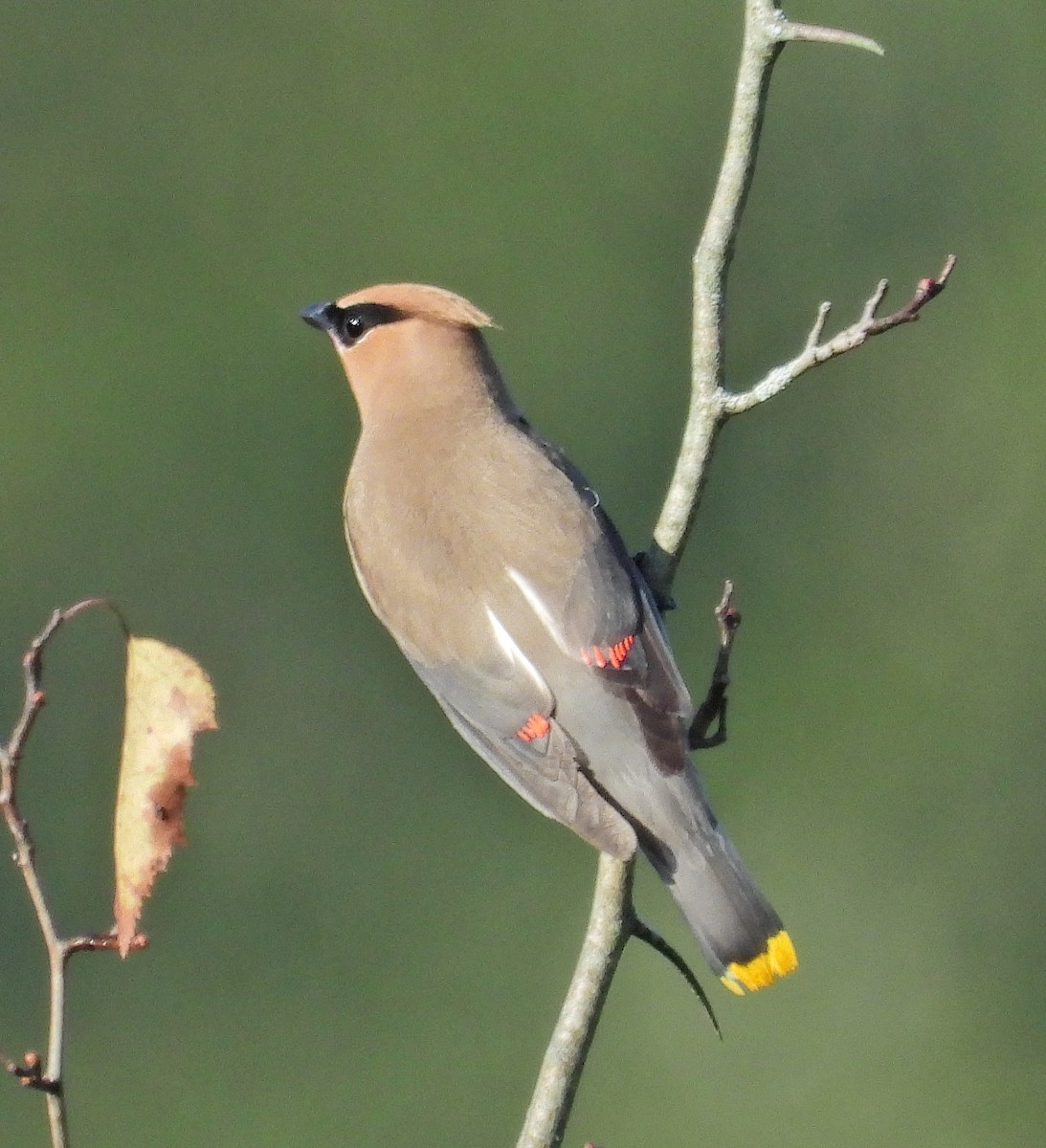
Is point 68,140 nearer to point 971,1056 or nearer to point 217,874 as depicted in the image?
point 217,874

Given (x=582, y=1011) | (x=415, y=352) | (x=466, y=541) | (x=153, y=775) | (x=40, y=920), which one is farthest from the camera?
(x=415, y=352)

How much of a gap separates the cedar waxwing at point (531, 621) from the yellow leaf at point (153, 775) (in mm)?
906

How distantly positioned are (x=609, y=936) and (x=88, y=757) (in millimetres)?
5719

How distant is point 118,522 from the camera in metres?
9.98

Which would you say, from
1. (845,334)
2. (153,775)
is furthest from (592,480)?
(153,775)

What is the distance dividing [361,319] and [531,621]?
854 mm

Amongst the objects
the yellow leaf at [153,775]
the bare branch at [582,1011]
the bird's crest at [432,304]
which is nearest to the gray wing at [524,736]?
the bare branch at [582,1011]

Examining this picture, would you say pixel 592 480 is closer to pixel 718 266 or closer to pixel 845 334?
pixel 718 266

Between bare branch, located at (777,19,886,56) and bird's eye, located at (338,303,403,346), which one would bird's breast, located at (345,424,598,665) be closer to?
bird's eye, located at (338,303,403,346)

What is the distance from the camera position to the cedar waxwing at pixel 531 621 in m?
4.03

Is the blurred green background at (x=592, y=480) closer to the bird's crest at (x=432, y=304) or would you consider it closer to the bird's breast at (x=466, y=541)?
the bird's crest at (x=432, y=304)

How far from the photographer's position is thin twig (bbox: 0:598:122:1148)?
2.67 metres

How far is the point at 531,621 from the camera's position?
4223mm

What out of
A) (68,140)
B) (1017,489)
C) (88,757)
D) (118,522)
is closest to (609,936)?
(88,757)
